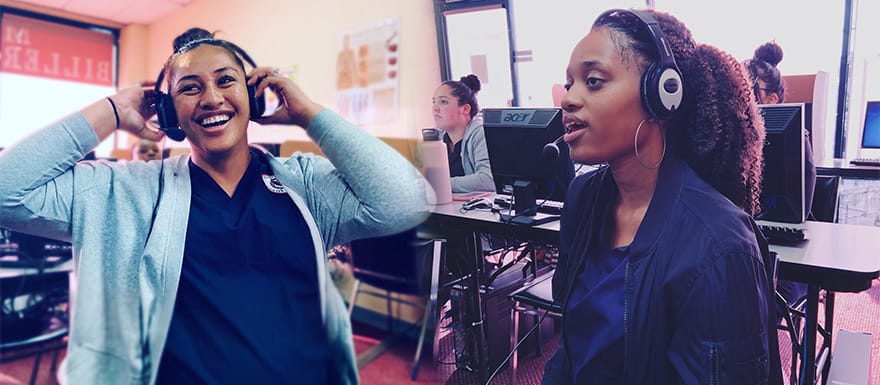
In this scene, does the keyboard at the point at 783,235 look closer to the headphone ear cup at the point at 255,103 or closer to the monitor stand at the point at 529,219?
the monitor stand at the point at 529,219

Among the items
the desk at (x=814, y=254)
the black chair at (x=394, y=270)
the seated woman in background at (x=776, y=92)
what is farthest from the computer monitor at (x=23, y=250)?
the seated woman in background at (x=776, y=92)

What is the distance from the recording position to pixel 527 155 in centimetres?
151

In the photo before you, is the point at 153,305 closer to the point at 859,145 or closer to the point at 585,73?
the point at 585,73

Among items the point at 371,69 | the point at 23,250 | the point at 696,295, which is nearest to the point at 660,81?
the point at 696,295

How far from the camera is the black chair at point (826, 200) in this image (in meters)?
1.82

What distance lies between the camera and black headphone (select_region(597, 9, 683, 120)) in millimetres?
861

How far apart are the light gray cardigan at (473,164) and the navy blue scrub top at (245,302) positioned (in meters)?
1.34

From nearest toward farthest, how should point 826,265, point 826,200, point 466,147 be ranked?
1. point 826,265
2. point 826,200
3. point 466,147

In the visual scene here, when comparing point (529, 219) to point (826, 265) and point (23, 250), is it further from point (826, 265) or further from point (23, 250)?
point (23, 250)

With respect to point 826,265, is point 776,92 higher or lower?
higher

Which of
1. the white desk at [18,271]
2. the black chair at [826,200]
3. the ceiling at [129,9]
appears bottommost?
the black chair at [826,200]

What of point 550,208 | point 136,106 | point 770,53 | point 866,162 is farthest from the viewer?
point 866,162

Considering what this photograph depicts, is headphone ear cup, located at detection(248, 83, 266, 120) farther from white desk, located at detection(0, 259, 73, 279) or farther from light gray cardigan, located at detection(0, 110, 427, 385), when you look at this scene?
white desk, located at detection(0, 259, 73, 279)

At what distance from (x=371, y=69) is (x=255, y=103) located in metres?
0.16
